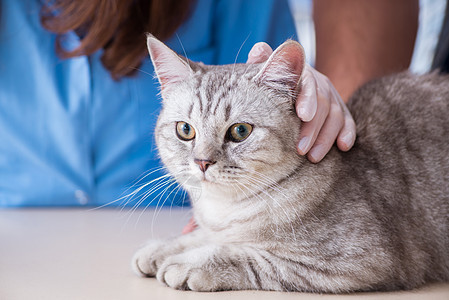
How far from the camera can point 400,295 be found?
3.64 feet

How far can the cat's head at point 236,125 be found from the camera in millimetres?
1187

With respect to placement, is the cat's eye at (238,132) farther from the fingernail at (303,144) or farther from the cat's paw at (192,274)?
the cat's paw at (192,274)

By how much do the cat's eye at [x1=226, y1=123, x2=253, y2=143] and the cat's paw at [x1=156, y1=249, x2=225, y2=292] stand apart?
0.99 ft

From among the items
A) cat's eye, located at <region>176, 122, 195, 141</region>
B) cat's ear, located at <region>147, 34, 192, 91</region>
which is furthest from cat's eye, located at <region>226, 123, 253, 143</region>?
cat's ear, located at <region>147, 34, 192, 91</region>

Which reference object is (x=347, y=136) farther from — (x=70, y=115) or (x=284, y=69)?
(x=70, y=115)

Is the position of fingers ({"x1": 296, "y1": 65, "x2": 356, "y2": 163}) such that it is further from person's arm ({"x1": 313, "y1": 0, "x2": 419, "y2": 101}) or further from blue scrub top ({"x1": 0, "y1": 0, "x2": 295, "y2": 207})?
blue scrub top ({"x1": 0, "y1": 0, "x2": 295, "y2": 207})

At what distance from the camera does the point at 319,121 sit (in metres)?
1.26

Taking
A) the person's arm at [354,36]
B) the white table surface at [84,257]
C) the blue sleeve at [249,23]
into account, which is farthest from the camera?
the blue sleeve at [249,23]

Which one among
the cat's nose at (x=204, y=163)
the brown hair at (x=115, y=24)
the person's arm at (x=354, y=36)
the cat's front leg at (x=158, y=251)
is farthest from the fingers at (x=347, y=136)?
the brown hair at (x=115, y=24)

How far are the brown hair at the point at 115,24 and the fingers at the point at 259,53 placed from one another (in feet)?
2.23

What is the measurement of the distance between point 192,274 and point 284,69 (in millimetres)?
573

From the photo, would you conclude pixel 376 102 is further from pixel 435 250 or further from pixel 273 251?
pixel 273 251

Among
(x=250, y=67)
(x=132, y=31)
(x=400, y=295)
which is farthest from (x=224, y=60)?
(x=400, y=295)

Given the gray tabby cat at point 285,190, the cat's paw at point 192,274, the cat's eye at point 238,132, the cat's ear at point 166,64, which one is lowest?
the cat's paw at point 192,274
